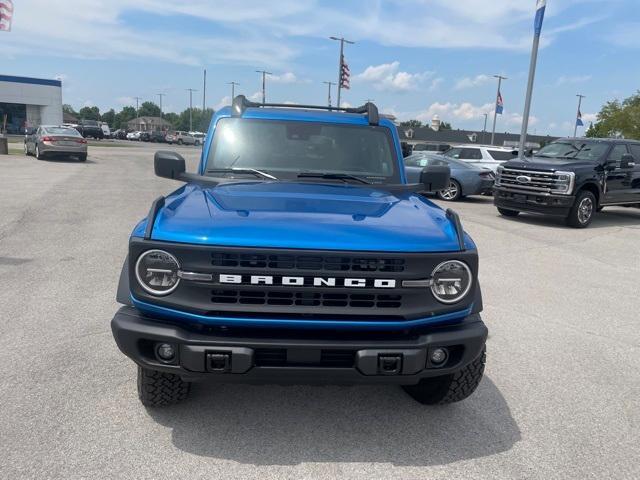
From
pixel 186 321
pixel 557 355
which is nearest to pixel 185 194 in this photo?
pixel 186 321

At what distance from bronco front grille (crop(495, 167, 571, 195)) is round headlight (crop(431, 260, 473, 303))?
996cm

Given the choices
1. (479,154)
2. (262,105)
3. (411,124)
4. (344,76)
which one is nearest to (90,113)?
(411,124)

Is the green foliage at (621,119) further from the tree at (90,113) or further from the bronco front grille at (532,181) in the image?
the tree at (90,113)

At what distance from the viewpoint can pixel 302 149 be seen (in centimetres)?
436

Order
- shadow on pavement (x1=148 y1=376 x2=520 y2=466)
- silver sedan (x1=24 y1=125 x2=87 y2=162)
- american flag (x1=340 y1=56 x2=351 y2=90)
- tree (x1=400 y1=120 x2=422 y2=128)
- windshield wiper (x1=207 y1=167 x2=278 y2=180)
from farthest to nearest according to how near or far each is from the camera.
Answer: tree (x1=400 y1=120 x2=422 y2=128), american flag (x1=340 y1=56 x2=351 y2=90), silver sedan (x1=24 y1=125 x2=87 y2=162), windshield wiper (x1=207 y1=167 x2=278 y2=180), shadow on pavement (x1=148 y1=376 x2=520 y2=466)

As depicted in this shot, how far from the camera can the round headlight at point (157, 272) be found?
2.81 meters

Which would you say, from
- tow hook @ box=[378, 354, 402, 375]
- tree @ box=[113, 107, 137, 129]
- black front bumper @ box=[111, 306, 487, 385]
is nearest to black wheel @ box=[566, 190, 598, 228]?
black front bumper @ box=[111, 306, 487, 385]

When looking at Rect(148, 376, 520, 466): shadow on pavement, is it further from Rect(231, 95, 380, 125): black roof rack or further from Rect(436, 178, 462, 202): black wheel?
Rect(436, 178, 462, 202): black wheel

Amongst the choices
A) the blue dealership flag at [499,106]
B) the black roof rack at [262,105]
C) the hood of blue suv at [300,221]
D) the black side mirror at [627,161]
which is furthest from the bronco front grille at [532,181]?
the blue dealership flag at [499,106]

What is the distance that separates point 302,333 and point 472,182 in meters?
14.2

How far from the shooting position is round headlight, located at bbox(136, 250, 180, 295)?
2.81 meters

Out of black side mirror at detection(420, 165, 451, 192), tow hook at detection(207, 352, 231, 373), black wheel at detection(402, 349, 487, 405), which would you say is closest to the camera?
tow hook at detection(207, 352, 231, 373)

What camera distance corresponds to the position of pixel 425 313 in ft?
9.50

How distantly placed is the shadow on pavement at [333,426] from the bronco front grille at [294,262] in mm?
1057
